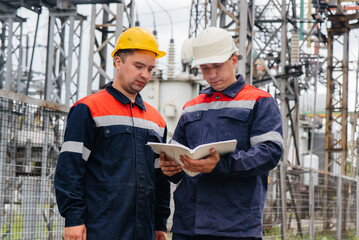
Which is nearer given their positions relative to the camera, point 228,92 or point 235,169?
point 235,169

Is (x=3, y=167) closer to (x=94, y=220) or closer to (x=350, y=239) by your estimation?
(x=94, y=220)

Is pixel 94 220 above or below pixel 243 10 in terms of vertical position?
below

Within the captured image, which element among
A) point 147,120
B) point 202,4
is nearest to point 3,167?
point 147,120

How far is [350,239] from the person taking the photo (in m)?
14.9

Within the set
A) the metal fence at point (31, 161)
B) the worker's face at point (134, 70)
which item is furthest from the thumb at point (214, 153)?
the metal fence at point (31, 161)

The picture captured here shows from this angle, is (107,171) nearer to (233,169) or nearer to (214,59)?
(233,169)

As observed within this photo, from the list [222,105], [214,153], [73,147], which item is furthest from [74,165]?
[222,105]

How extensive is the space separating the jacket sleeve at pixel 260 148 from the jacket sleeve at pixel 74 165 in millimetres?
859

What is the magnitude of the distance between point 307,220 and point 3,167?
687 centimetres

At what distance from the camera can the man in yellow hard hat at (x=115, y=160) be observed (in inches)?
149

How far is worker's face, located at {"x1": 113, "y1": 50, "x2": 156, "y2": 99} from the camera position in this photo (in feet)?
13.4

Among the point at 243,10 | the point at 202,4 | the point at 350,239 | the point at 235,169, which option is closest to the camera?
the point at 235,169

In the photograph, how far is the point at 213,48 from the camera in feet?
13.2

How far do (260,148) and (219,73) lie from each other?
0.62 meters
